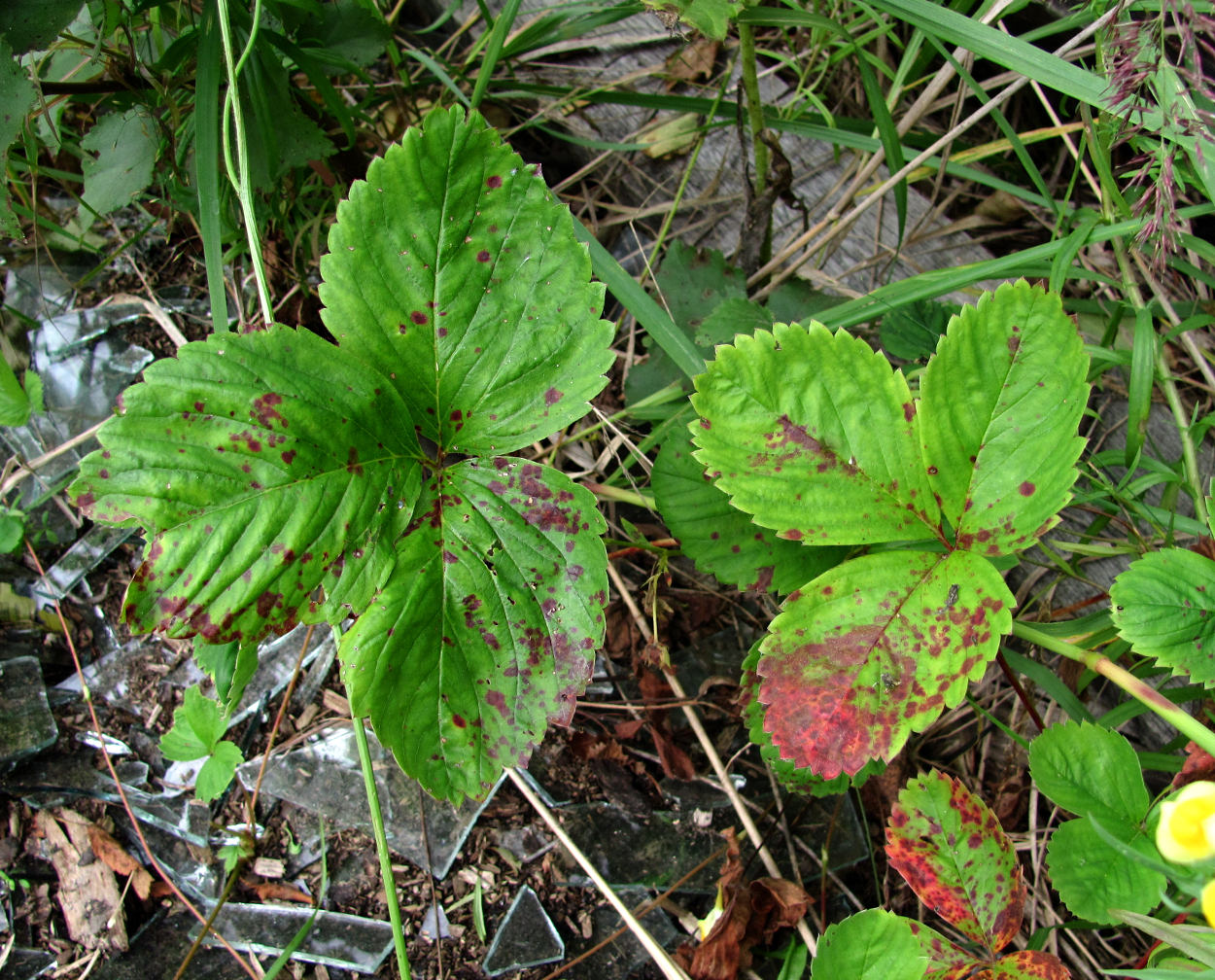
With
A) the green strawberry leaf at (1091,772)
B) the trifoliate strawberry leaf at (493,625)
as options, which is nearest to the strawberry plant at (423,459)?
the trifoliate strawberry leaf at (493,625)

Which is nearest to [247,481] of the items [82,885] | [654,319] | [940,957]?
[654,319]

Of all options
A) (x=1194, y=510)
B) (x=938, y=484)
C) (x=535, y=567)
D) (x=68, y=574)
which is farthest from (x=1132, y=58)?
(x=68, y=574)

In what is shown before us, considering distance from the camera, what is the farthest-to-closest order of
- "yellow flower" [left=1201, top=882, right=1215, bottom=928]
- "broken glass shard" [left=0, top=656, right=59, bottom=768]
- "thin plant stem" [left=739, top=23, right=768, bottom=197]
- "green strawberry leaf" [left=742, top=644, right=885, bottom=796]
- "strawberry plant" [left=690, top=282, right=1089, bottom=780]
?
"broken glass shard" [left=0, top=656, right=59, bottom=768] → "thin plant stem" [left=739, top=23, right=768, bottom=197] → "green strawberry leaf" [left=742, top=644, right=885, bottom=796] → "strawberry plant" [left=690, top=282, right=1089, bottom=780] → "yellow flower" [left=1201, top=882, right=1215, bottom=928]

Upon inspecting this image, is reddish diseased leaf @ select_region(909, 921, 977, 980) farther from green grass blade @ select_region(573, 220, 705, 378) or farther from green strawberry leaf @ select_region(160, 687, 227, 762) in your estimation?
green strawberry leaf @ select_region(160, 687, 227, 762)

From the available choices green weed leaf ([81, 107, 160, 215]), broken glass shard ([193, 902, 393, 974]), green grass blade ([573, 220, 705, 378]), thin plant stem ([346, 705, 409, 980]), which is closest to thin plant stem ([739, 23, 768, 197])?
green grass blade ([573, 220, 705, 378])

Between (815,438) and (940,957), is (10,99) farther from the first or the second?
(940,957)

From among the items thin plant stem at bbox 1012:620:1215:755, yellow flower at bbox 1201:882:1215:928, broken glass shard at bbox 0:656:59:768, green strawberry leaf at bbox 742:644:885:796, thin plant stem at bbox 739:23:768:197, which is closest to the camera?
yellow flower at bbox 1201:882:1215:928
